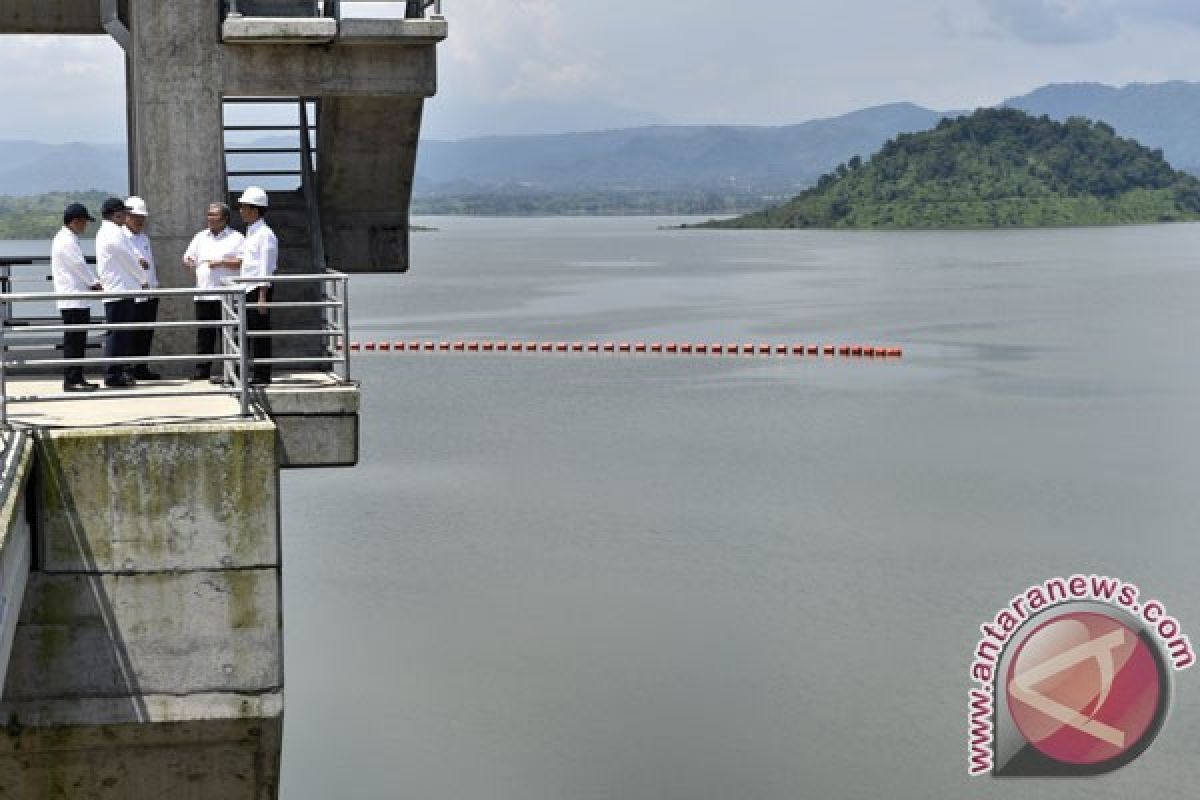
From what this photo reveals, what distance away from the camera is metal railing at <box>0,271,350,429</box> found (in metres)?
12.5

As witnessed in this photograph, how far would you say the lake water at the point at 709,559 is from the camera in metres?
18.1

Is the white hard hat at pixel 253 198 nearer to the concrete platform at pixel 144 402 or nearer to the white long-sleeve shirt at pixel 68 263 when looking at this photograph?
the white long-sleeve shirt at pixel 68 263

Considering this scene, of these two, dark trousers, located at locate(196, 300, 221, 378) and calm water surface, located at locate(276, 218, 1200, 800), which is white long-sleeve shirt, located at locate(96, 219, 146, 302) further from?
calm water surface, located at locate(276, 218, 1200, 800)

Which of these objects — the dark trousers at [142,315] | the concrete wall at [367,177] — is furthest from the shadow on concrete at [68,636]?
the concrete wall at [367,177]

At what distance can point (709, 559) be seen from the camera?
2648 cm

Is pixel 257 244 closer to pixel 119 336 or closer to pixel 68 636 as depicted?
pixel 119 336

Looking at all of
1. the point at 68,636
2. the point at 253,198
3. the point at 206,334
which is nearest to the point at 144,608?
the point at 68,636

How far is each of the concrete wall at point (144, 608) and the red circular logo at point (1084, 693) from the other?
28.8 feet

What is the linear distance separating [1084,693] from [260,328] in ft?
31.0

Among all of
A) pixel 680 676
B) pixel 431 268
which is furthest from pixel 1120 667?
pixel 431 268

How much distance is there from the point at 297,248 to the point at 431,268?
110075mm

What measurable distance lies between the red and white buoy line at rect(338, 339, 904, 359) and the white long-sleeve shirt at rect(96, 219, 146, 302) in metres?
41.0

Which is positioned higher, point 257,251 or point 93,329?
point 257,251

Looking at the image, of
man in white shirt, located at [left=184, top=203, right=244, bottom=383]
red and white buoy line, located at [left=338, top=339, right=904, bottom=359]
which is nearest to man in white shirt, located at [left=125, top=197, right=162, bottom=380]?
man in white shirt, located at [left=184, top=203, right=244, bottom=383]
